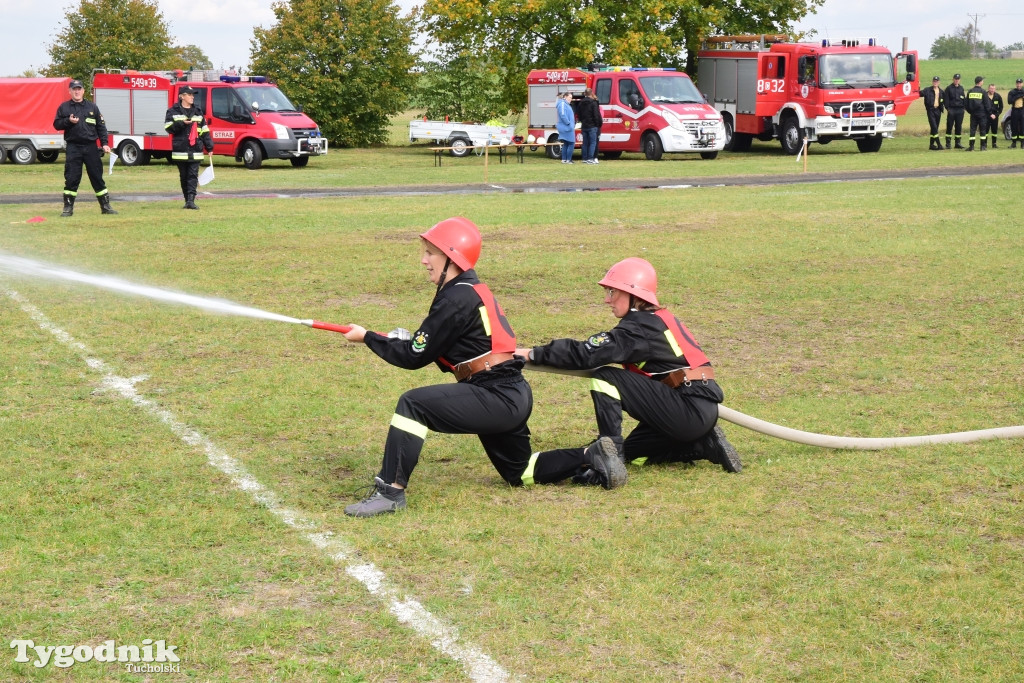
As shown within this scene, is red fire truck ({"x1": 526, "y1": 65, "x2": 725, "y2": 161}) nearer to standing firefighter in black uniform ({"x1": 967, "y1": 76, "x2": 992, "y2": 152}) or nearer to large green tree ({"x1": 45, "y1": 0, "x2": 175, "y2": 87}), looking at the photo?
standing firefighter in black uniform ({"x1": 967, "y1": 76, "x2": 992, "y2": 152})

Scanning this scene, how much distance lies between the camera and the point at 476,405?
5961mm

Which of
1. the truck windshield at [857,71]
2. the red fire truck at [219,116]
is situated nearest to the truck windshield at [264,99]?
the red fire truck at [219,116]

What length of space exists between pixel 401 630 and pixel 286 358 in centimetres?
507

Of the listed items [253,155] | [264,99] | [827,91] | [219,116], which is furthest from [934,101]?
[219,116]

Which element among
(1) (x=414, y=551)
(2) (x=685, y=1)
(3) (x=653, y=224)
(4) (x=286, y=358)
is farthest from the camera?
(2) (x=685, y=1)

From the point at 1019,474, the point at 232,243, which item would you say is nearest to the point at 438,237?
the point at 1019,474

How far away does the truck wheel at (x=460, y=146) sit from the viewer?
39203mm

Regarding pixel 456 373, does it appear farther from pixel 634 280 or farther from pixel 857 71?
pixel 857 71

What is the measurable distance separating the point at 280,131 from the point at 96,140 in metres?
13.4

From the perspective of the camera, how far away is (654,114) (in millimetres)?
32312

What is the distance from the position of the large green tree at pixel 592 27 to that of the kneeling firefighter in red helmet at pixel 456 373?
36.1 m

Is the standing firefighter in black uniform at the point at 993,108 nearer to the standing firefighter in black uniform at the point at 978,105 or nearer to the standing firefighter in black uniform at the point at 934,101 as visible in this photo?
the standing firefighter in black uniform at the point at 978,105

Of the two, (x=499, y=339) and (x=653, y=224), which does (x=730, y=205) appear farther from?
(x=499, y=339)

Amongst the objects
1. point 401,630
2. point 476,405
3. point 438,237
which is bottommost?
point 401,630
